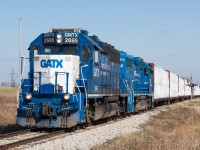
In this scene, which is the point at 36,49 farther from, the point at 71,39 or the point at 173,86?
the point at 173,86

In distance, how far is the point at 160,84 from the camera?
123ft

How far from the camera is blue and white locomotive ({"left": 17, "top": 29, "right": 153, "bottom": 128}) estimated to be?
1402cm

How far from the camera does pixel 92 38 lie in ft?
56.2

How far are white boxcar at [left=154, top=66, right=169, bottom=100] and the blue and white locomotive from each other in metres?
16.5

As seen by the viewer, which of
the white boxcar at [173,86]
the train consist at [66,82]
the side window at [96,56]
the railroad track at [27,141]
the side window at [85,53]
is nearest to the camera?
the railroad track at [27,141]

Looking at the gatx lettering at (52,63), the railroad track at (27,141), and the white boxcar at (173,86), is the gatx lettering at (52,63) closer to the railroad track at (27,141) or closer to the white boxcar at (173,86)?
the railroad track at (27,141)

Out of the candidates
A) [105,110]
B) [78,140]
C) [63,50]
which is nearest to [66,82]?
[63,50]

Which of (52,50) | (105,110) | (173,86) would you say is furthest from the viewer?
(173,86)

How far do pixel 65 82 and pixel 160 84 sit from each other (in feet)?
78.4

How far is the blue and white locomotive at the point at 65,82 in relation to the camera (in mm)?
14016

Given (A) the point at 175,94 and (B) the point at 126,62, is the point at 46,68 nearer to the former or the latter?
(B) the point at 126,62

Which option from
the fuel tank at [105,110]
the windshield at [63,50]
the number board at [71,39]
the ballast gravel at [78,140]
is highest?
A: the number board at [71,39]

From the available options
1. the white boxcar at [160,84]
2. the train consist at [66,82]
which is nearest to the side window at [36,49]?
the train consist at [66,82]

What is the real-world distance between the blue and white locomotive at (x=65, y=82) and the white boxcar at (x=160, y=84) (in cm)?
1649
